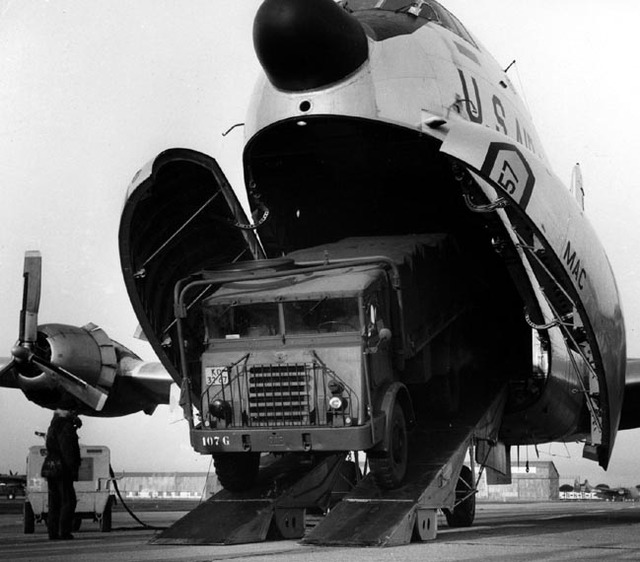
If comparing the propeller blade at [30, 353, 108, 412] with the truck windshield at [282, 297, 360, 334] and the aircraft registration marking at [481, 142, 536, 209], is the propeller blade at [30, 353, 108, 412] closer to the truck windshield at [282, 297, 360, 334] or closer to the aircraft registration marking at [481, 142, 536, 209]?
the truck windshield at [282, 297, 360, 334]

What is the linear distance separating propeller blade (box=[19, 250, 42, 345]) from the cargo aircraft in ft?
0.21

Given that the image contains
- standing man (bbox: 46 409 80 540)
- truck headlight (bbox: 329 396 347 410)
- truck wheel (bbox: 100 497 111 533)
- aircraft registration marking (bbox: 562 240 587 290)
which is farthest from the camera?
truck wheel (bbox: 100 497 111 533)

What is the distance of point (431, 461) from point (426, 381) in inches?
47.4

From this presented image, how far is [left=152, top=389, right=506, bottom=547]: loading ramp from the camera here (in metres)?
10.4

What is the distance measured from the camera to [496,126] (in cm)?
1279

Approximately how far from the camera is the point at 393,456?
1102 cm

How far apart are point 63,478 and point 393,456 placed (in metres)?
4.04

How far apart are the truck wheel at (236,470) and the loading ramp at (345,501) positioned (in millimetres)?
122

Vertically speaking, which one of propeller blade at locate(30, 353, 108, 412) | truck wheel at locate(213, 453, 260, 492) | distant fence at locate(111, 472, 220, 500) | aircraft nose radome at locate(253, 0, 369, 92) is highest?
aircraft nose radome at locate(253, 0, 369, 92)

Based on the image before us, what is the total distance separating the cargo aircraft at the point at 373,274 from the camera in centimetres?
1088

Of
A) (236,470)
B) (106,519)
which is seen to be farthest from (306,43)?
(106,519)

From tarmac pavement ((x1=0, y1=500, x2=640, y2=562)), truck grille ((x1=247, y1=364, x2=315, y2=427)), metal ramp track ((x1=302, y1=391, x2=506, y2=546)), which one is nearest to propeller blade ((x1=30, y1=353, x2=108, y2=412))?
tarmac pavement ((x1=0, y1=500, x2=640, y2=562))

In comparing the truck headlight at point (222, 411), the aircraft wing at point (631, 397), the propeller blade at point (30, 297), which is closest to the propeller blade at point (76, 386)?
the propeller blade at point (30, 297)

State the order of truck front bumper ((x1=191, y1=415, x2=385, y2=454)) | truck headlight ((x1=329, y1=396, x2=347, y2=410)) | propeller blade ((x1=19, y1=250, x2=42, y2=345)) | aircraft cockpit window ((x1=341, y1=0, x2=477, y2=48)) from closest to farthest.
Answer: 1. truck front bumper ((x1=191, y1=415, x2=385, y2=454))
2. truck headlight ((x1=329, y1=396, x2=347, y2=410))
3. aircraft cockpit window ((x1=341, y1=0, x2=477, y2=48))
4. propeller blade ((x1=19, y1=250, x2=42, y2=345))
